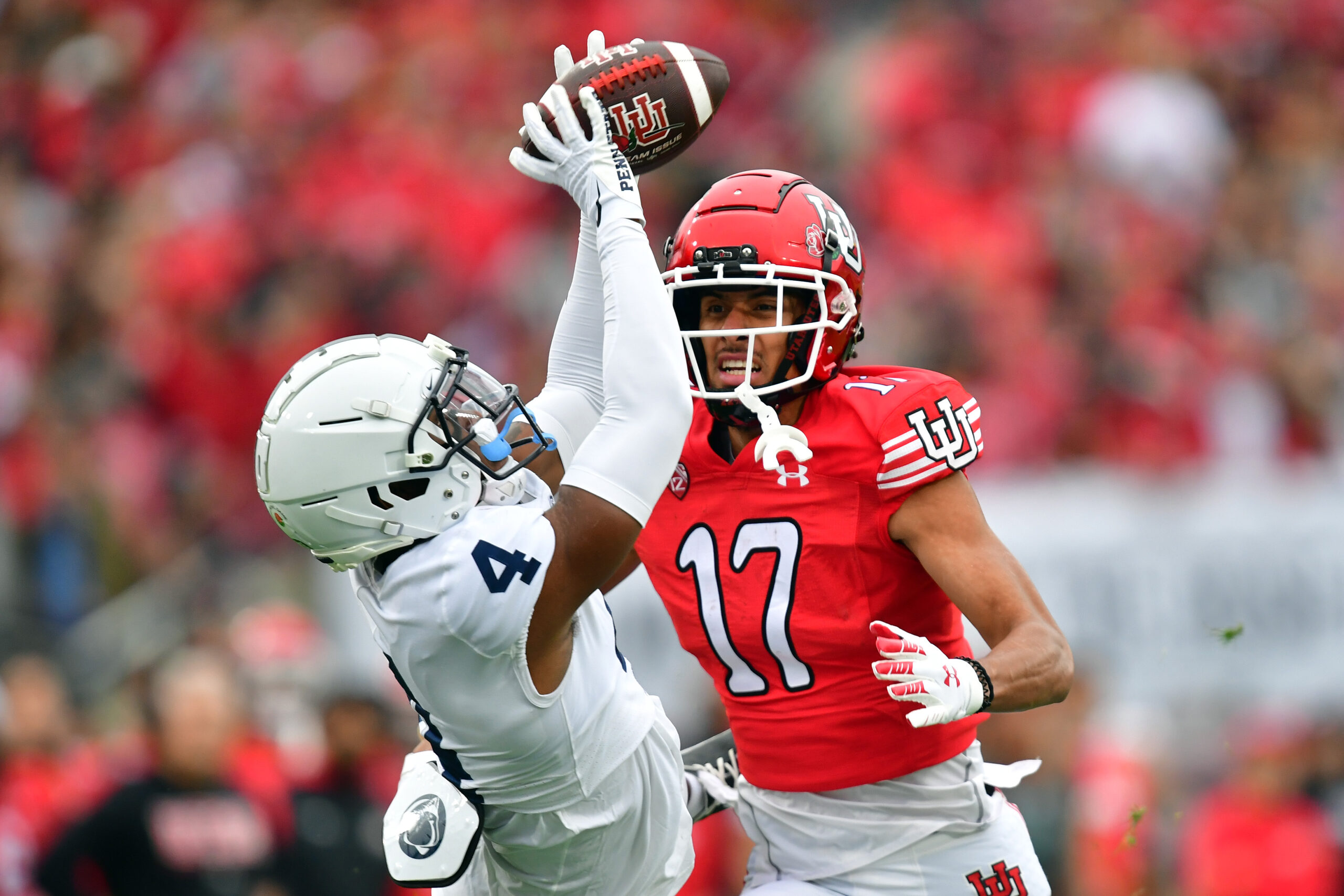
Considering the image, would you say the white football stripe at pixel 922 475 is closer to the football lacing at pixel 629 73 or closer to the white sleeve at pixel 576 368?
the white sleeve at pixel 576 368

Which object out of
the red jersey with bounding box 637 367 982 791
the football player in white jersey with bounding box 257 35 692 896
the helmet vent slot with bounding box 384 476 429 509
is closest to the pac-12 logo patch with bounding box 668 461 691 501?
the red jersey with bounding box 637 367 982 791

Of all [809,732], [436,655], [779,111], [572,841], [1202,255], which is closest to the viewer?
[436,655]

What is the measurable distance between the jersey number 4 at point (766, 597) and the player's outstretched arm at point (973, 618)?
0.64ft

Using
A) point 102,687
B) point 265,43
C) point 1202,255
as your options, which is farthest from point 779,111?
point 102,687

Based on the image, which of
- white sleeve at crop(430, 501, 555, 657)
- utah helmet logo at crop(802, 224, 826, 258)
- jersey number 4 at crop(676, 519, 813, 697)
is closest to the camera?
white sleeve at crop(430, 501, 555, 657)

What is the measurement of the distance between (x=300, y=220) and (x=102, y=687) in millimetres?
3118

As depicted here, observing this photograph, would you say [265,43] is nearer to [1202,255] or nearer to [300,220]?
[300,220]

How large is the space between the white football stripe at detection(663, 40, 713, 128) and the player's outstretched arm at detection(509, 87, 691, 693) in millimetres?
484

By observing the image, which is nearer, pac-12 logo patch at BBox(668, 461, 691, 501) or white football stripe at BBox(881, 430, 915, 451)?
white football stripe at BBox(881, 430, 915, 451)

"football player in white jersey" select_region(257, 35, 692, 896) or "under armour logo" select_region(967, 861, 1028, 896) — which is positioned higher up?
"football player in white jersey" select_region(257, 35, 692, 896)

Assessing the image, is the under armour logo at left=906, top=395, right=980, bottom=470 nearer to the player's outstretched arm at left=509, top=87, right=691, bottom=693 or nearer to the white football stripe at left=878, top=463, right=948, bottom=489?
the white football stripe at left=878, top=463, right=948, bottom=489

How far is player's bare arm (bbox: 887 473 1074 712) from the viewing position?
289cm

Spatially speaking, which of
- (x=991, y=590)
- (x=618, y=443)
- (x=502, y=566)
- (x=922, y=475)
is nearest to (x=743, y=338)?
(x=922, y=475)

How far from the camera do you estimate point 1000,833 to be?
11.0 feet
